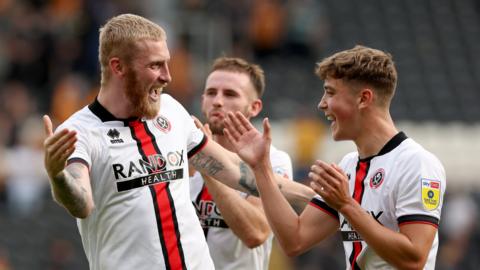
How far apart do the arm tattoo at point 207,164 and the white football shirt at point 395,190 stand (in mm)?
981

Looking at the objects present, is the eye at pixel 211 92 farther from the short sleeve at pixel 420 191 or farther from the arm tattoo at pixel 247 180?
the short sleeve at pixel 420 191

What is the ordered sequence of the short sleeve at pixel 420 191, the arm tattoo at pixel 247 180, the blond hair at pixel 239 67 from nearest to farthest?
the short sleeve at pixel 420 191, the arm tattoo at pixel 247 180, the blond hair at pixel 239 67

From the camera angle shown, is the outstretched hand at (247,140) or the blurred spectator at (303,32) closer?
the outstretched hand at (247,140)

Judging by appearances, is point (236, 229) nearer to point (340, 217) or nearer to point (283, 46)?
point (340, 217)

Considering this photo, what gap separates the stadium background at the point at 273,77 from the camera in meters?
17.7

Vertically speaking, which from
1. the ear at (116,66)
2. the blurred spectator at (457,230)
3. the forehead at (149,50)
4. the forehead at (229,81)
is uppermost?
the forehead at (149,50)

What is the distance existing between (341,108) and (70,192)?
179 centimetres

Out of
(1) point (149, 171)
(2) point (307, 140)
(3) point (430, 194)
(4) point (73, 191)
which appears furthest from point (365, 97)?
(2) point (307, 140)

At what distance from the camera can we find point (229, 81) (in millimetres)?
8719

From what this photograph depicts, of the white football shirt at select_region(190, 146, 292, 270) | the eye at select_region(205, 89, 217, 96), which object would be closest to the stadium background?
the eye at select_region(205, 89, 217, 96)

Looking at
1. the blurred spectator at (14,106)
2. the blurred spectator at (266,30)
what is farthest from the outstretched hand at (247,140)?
the blurred spectator at (266,30)

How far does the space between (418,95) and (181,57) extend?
16.0 feet

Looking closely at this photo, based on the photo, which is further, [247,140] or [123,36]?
[247,140]

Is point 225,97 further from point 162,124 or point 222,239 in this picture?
point 162,124
